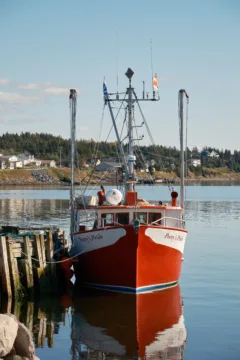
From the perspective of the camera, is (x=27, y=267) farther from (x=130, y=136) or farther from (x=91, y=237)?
(x=130, y=136)

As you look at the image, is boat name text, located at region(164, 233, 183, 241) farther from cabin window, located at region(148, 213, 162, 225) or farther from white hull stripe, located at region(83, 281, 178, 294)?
white hull stripe, located at region(83, 281, 178, 294)

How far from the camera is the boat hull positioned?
77.8 ft

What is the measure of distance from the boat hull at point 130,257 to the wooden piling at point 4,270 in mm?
3552

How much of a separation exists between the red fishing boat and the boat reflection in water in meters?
0.61

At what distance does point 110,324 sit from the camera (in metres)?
21.0

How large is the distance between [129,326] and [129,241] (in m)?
3.71

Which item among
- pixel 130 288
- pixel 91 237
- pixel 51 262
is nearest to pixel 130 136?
pixel 91 237

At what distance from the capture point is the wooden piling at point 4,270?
22703 mm

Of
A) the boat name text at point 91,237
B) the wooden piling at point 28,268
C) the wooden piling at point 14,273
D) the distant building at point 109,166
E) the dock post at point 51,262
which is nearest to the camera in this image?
the wooden piling at point 14,273

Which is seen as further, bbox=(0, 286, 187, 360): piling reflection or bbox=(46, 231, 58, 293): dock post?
bbox=(46, 231, 58, 293): dock post

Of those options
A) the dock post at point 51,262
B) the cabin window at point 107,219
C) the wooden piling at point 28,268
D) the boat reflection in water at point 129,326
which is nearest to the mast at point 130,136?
the cabin window at point 107,219

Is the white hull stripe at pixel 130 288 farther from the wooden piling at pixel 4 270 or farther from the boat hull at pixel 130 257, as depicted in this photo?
the wooden piling at pixel 4 270

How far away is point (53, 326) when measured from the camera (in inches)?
821

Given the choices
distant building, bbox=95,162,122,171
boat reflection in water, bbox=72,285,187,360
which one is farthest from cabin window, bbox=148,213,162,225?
distant building, bbox=95,162,122,171
